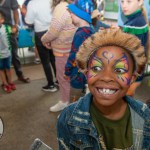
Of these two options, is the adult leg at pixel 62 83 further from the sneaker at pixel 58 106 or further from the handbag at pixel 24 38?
the handbag at pixel 24 38

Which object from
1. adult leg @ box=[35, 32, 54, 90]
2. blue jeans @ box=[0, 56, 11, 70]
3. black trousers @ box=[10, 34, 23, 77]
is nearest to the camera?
adult leg @ box=[35, 32, 54, 90]

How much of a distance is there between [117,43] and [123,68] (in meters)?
0.11

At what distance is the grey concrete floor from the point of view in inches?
102

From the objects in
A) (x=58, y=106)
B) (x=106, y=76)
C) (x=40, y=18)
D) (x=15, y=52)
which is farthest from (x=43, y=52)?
(x=106, y=76)

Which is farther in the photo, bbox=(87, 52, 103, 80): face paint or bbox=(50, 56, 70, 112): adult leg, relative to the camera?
bbox=(50, 56, 70, 112): adult leg

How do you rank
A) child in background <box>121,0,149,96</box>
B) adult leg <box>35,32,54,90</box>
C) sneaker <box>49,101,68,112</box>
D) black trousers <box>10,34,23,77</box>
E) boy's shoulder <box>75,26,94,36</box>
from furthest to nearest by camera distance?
1. black trousers <box>10,34,23,77</box>
2. adult leg <box>35,32,54,90</box>
3. sneaker <box>49,101,68,112</box>
4. child in background <box>121,0,149,96</box>
5. boy's shoulder <box>75,26,94,36</box>

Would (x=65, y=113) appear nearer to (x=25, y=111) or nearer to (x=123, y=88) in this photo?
(x=123, y=88)

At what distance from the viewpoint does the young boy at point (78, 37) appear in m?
1.99

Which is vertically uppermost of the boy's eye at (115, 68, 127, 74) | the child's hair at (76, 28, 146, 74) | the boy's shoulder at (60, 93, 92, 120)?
the child's hair at (76, 28, 146, 74)

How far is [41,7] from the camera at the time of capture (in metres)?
3.11

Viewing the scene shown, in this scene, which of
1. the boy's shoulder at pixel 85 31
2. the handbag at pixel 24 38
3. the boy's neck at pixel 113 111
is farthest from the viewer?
the handbag at pixel 24 38

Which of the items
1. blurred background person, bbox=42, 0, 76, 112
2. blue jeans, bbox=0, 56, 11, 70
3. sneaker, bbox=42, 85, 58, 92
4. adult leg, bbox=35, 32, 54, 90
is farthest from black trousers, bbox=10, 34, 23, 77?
blurred background person, bbox=42, 0, 76, 112

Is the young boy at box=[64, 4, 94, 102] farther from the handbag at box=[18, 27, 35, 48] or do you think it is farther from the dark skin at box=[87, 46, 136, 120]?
the handbag at box=[18, 27, 35, 48]

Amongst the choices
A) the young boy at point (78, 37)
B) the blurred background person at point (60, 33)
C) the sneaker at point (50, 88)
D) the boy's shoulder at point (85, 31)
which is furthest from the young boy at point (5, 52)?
the boy's shoulder at point (85, 31)
